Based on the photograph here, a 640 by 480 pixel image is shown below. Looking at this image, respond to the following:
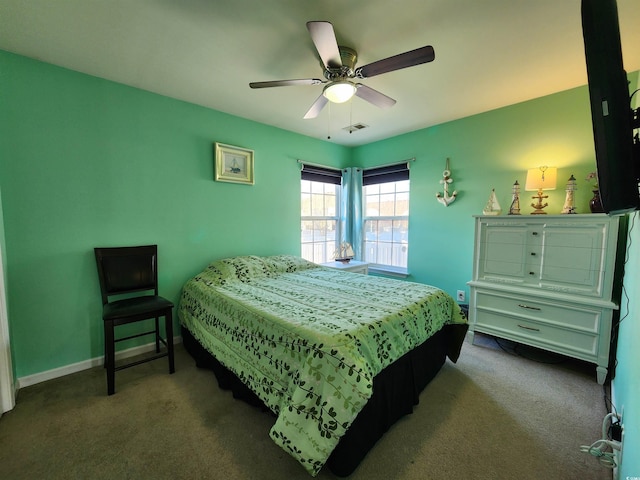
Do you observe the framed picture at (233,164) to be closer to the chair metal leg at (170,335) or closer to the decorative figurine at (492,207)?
the chair metal leg at (170,335)

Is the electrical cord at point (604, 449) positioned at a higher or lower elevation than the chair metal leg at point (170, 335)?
lower

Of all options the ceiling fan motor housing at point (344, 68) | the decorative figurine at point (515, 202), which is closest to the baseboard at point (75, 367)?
the ceiling fan motor housing at point (344, 68)

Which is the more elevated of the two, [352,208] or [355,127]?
[355,127]

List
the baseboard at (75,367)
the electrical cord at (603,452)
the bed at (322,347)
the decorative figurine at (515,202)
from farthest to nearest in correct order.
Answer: the decorative figurine at (515,202) < the baseboard at (75,367) < the electrical cord at (603,452) < the bed at (322,347)

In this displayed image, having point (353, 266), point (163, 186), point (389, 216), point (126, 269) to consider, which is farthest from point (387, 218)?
point (126, 269)

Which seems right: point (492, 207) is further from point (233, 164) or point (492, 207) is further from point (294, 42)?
point (233, 164)

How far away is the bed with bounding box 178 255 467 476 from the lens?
119cm

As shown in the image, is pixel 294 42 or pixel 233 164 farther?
pixel 233 164

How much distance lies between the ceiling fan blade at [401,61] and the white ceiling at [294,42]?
0.26 metres

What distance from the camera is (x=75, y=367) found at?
2150 millimetres

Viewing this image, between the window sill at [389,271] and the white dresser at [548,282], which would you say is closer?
the white dresser at [548,282]

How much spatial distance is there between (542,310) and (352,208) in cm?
262

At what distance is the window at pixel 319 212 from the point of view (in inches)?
150

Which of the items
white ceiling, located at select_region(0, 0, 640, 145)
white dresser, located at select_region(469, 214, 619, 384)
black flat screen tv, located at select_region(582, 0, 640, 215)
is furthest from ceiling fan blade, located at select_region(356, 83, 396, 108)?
white dresser, located at select_region(469, 214, 619, 384)
